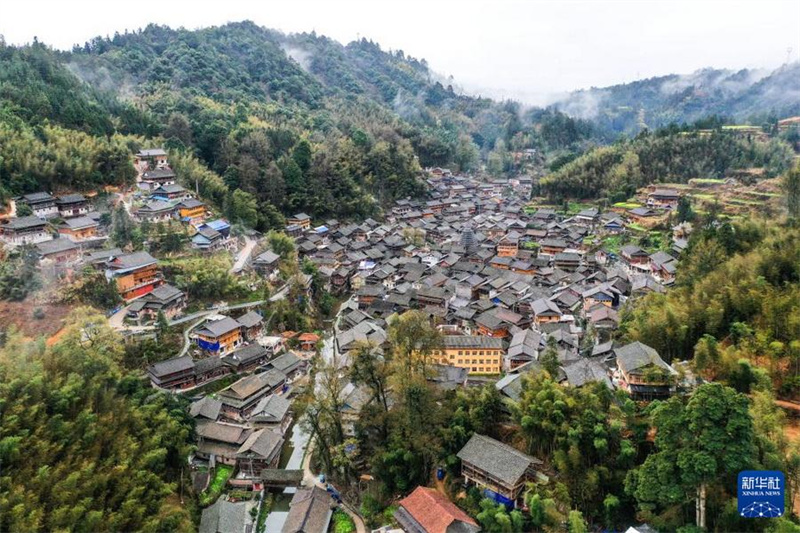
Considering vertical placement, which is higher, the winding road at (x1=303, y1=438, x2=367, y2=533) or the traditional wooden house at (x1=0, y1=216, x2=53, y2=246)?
the traditional wooden house at (x1=0, y1=216, x2=53, y2=246)

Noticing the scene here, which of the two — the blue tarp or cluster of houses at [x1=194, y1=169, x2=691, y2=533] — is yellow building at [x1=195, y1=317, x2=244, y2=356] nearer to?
cluster of houses at [x1=194, y1=169, x2=691, y2=533]

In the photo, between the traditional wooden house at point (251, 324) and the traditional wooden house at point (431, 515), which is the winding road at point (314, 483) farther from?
the traditional wooden house at point (251, 324)

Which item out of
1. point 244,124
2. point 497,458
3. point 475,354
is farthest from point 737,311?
point 244,124

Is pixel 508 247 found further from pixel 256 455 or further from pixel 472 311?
pixel 256 455

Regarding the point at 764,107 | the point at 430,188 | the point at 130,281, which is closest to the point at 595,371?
the point at 130,281

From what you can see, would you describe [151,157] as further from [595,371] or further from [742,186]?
[742,186]

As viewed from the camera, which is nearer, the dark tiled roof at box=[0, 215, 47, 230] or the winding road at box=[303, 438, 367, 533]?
the winding road at box=[303, 438, 367, 533]

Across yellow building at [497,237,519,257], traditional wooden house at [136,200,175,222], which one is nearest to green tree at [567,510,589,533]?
yellow building at [497,237,519,257]

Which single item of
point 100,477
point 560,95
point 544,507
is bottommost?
point 544,507
